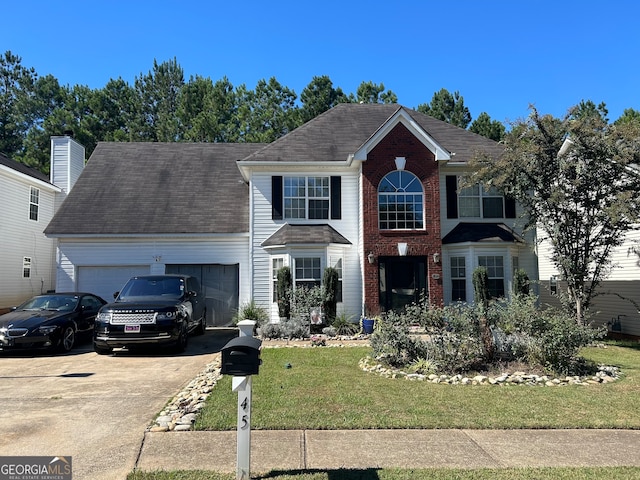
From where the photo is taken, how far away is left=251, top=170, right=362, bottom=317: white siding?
15445 millimetres

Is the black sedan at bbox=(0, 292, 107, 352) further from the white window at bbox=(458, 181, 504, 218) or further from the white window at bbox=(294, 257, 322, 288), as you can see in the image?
the white window at bbox=(458, 181, 504, 218)

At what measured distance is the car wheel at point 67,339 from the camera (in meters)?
10.9

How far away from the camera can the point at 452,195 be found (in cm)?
1592

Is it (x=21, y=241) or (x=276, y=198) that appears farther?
(x=21, y=241)

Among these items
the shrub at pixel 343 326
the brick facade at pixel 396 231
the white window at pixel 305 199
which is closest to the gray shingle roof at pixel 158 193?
the white window at pixel 305 199

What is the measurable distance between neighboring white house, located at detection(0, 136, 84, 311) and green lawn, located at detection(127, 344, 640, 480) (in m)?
15.2

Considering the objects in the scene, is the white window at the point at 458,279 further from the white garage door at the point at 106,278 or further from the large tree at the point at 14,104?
the large tree at the point at 14,104

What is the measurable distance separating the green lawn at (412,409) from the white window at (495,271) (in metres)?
7.02

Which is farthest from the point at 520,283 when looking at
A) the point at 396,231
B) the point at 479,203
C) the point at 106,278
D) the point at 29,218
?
the point at 29,218

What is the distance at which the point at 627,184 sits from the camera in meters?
11.5

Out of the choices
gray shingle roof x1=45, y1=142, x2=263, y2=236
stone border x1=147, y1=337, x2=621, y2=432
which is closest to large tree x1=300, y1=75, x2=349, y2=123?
gray shingle roof x1=45, y1=142, x2=263, y2=236

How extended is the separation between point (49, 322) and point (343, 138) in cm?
1137

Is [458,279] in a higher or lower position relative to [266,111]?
lower

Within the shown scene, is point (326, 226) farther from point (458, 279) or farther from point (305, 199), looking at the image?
point (458, 279)
